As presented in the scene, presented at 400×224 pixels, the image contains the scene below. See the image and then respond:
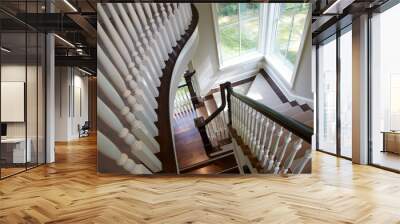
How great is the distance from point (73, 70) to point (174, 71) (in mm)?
10820

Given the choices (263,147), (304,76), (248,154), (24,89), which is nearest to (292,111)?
(304,76)

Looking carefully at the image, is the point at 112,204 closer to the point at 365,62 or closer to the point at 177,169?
the point at 177,169

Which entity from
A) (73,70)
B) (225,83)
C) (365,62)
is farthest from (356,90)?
(73,70)

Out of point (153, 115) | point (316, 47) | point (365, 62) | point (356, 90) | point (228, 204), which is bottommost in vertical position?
point (228, 204)

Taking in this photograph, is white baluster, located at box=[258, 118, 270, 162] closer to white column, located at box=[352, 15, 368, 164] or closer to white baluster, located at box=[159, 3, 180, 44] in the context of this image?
white baluster, located at box=[159, 3, 180, 44]

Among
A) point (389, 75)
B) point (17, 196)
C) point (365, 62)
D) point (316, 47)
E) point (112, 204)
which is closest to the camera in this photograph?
point (112, 204)

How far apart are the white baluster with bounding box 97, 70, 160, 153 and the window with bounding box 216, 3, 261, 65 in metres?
1.63

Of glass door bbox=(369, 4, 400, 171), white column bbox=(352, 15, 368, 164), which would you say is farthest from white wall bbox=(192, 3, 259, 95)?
white column bbox=(352, 15, 368, 164)

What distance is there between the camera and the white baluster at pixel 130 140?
5324 mm

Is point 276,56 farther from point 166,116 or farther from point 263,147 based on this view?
point 166,116

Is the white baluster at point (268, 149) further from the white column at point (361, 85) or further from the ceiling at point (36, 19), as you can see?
the ceiling at point (36, 19)

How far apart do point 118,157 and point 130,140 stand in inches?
14.0

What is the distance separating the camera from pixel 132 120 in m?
5.32

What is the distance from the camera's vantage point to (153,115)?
210 inches
